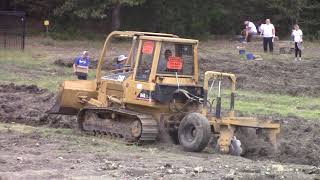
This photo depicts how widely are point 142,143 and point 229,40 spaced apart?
1136 inches

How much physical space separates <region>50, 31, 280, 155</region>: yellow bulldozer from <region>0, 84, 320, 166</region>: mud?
339 mm

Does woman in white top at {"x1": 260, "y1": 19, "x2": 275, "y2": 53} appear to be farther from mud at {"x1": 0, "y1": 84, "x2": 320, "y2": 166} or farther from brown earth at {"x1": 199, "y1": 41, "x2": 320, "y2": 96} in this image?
mud at {"x1": 0, "y1": 84, "x2": 320, "y2": 166}

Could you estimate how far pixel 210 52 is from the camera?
116 ft

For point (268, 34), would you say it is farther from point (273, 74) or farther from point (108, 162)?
point (108, 162)

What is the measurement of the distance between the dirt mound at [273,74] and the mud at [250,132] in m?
7.11

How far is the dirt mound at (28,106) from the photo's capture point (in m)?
18.4

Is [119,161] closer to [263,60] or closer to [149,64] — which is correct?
[149,64]

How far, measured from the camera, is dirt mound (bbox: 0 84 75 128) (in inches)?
725

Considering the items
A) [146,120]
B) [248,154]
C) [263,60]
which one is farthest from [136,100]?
[263,60]

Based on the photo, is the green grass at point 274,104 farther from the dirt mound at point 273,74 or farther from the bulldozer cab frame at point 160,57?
the bulldozer cab frame at point 160,57

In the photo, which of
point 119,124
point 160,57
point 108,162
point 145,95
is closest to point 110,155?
point 108,162

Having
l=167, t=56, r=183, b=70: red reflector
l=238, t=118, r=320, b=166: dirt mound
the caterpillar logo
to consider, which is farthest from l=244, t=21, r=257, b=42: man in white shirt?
the caterpillar logo

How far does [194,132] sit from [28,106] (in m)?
7.51

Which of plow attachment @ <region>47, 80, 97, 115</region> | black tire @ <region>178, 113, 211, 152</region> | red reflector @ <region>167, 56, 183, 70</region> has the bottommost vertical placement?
black tire @ <region>178, 113, 211, 152</region>
